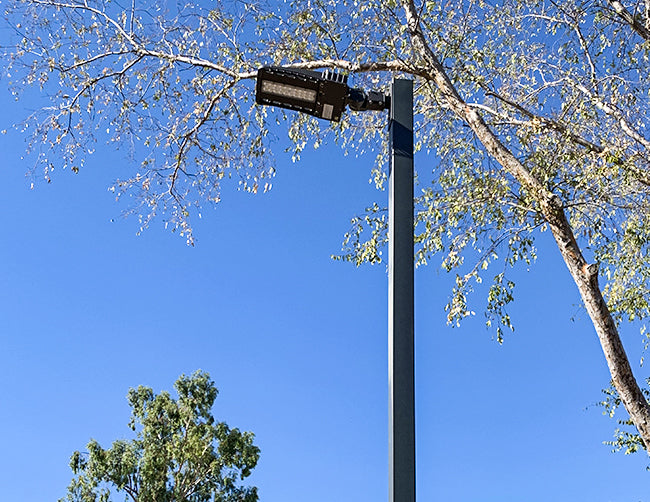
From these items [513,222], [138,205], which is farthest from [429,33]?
[138,205]

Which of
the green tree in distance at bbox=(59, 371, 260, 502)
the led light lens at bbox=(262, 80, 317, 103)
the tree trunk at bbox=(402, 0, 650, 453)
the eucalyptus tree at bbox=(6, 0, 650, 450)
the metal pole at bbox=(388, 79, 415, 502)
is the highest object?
the green tree in distance at bbox=(59, 371, 260, 502)

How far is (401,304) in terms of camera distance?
2.81 meters

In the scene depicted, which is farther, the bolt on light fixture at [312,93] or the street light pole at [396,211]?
the bolt on light fixture at [312,93]

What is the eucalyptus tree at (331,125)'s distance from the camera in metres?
5.98

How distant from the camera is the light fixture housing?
3.19 metres

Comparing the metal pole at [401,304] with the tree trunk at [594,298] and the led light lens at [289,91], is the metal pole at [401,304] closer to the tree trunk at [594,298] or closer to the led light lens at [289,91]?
the led light lens at [289,91]

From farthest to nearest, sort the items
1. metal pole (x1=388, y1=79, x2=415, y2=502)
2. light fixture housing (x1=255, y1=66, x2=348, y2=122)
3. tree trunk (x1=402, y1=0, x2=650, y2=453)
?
tree trunk (x1=402, y1=0, x2=650, y2=453)
light fixture housing (x1=255, y1=66, x2=348, y2=122)
metal pole (x1=388, y1=79, x2=415, y2=502)

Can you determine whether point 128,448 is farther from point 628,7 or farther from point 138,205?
point 628,7

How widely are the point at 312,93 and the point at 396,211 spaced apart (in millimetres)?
654

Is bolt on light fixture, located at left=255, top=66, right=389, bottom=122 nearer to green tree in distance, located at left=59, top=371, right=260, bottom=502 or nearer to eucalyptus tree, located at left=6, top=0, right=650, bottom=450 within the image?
eucalyptus tree, located at left=6, top=0, right=650, bottom=450

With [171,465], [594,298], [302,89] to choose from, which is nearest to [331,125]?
[594,298]

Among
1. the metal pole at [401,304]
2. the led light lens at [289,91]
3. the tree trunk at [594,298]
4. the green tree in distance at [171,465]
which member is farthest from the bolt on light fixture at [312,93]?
the green tree in distance at [171,465]

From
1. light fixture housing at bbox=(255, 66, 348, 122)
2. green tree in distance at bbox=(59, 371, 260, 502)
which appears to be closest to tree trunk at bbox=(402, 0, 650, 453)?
light fixture housing at bbox=(255, 66, 348, 122)

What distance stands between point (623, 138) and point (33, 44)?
5.13m
